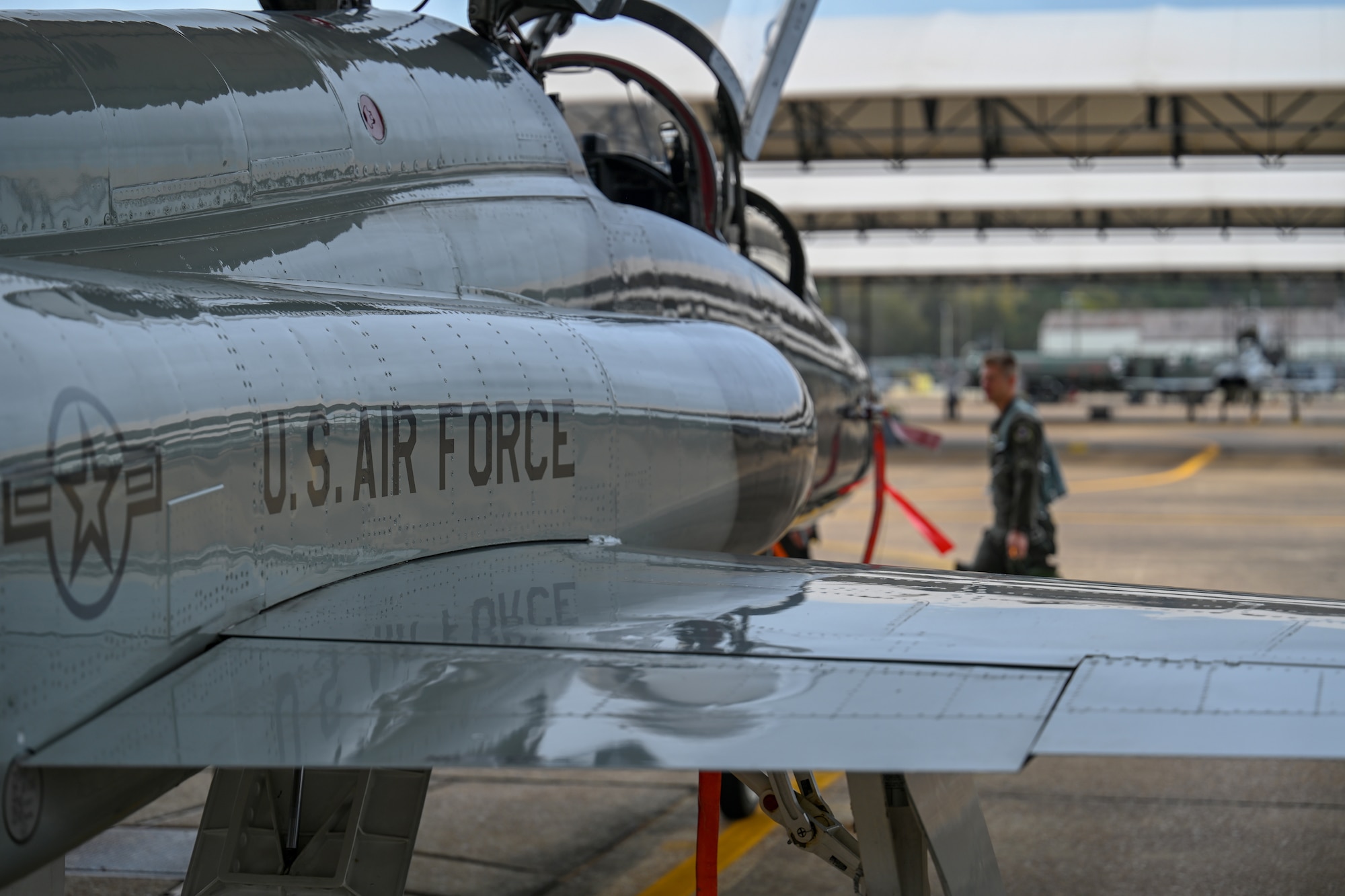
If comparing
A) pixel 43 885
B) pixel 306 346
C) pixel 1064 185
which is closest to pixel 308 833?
pixel 43 885

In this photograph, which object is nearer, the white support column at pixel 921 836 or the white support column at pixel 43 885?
the white support column at pixel 921 836

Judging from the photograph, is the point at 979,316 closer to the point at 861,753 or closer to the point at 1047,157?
the point at 1047,157

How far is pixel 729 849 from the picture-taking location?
17.8ft

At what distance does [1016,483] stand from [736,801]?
2.97 metres

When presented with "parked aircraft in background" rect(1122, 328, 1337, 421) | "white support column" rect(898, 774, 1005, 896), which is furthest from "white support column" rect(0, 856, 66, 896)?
"parked aircraft in background" rect(1122, 328, 1337, 421)

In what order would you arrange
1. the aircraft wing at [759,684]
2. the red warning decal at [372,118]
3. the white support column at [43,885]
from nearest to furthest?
the aircraft wing at [759,684] < the white support column at [43,885] < the red warning decal at [372,118]

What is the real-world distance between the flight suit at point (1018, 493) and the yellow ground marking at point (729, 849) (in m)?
2.26

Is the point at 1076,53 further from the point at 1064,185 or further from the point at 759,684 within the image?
the point at 759,684

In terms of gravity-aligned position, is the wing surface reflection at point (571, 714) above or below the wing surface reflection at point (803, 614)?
below

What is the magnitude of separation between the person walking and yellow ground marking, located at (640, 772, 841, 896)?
2.24 m

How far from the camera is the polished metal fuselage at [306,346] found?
2.31 metres

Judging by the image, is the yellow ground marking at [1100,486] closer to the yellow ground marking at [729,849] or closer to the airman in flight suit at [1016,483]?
the airman in flight suit at [1016,483]

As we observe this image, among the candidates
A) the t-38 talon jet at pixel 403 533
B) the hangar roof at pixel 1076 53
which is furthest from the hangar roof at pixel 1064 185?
the t-38 talon jet at pixel 403 533

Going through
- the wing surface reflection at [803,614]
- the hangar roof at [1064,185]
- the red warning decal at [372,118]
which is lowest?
the wing surface reflection at [803,614]
